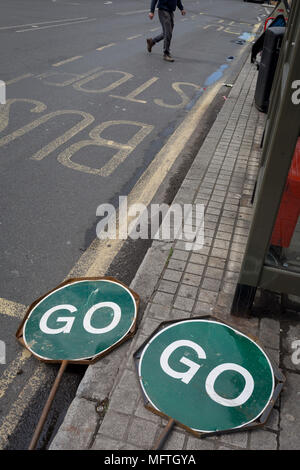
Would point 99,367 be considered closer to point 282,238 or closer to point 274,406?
point 274,406

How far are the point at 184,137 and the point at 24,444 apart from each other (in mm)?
5380

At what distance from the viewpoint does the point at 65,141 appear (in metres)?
6.07

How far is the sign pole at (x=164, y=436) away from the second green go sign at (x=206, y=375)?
0.18 feet

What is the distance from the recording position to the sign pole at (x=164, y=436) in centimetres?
226

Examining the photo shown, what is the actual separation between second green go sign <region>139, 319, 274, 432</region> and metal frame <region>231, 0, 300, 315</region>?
0.38m

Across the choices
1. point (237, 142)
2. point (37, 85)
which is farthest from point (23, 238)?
point (37, 85)

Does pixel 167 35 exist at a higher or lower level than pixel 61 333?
higher

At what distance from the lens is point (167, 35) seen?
11180mm

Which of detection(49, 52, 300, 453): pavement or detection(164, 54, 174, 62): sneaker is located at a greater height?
detection(164, 54, 174, 62): sneaker

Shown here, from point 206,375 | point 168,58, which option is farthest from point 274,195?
point 168,58

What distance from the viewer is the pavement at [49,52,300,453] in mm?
2324

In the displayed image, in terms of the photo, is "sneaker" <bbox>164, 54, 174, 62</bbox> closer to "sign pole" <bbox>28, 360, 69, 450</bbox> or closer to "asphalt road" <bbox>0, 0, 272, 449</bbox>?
"asphalt road" <bbox>0, 0, 272, 449</bbox>

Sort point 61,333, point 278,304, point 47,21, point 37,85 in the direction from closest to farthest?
point 61,333, point 278,304, point 37,85, point 47,21

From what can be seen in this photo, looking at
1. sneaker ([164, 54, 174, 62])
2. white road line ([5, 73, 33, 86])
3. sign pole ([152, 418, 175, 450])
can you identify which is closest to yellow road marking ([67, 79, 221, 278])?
sign pole ([152, 418, 175, 450])
